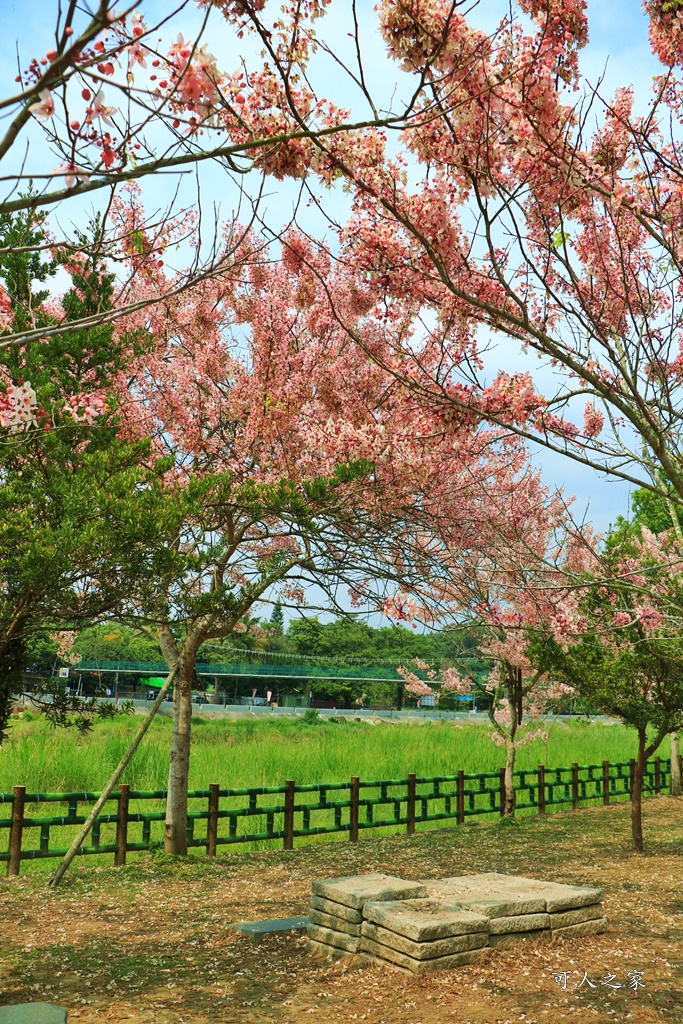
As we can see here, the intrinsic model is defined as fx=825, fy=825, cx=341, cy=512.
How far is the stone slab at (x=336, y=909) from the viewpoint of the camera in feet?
20.9

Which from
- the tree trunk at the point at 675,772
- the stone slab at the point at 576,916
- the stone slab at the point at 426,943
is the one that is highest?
the stone slab at the point at 426,943

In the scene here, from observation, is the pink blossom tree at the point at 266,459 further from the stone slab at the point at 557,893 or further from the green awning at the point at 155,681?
the green awning at the point at 155,681

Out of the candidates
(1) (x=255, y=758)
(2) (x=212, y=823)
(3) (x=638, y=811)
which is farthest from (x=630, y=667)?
(1) (x=255, y=758)

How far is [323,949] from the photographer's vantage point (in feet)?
21.2

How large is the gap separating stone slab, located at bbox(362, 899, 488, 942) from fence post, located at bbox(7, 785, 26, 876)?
4853 mm

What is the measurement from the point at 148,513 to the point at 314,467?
12.1 ft

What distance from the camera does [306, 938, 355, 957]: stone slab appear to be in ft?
20.8

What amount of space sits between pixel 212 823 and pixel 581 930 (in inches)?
222

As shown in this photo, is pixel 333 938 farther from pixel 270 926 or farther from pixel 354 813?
pixel 354 813

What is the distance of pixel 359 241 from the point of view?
15.6 ft

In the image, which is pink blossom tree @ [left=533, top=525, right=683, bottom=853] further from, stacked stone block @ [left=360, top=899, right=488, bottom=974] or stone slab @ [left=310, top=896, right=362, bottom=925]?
stone slab @ [left=310, top=896, right=362, bottom=925]

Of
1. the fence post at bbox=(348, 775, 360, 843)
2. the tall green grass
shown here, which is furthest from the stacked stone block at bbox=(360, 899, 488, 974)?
the tall green grass

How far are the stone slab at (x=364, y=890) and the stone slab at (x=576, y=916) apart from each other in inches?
42.2

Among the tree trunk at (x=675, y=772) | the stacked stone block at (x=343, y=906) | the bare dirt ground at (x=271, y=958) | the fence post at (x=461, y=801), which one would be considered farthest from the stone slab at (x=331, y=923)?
the tree trunk at (x=675, y=772)
